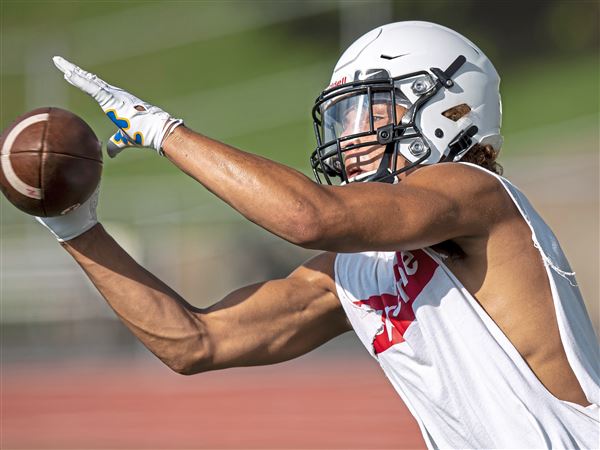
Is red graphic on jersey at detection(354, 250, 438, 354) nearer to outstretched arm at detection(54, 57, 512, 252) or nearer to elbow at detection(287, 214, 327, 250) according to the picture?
outstretched arm at detection(54, 57, 512, 252)

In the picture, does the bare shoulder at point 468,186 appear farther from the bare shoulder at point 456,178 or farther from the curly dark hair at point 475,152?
the curly dark hair at point 475,152

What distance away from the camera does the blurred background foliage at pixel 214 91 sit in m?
14.9

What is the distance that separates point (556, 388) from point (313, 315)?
45.8 inches

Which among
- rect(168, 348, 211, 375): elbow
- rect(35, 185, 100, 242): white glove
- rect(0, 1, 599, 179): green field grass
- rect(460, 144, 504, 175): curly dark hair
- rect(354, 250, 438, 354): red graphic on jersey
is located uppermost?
rect(460, 144, 504, 175): curly dark hair

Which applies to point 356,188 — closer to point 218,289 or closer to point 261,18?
point 218,289

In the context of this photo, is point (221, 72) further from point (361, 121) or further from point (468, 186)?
point (468, 186)

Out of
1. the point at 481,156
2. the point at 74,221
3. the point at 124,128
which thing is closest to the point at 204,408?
the point at 74,221

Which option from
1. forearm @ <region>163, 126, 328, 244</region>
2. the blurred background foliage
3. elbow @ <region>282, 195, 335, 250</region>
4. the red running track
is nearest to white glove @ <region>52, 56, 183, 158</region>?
forearm @ <region>163, 126, 328, 244</region>

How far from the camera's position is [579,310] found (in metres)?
3.44

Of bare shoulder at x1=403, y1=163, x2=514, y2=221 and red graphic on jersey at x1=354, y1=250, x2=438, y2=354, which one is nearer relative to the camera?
bare shoulder at x1=403, y1=163, x2=514, y2=221

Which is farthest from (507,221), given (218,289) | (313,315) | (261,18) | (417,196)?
(261,18)

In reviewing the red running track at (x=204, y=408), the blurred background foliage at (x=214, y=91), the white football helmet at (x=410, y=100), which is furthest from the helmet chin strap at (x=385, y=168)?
the blurred background foliage at (x=214, y=91)

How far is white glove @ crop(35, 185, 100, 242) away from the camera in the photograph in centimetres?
385

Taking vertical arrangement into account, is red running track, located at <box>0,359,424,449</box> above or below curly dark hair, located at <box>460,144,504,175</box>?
below
